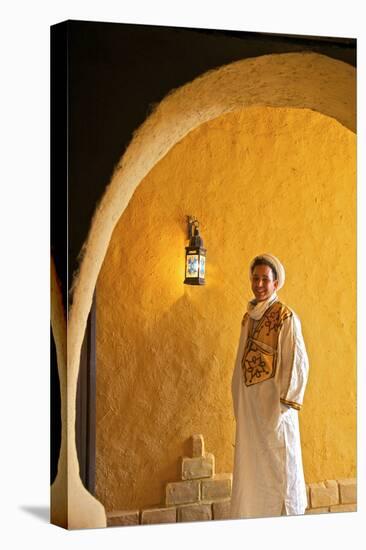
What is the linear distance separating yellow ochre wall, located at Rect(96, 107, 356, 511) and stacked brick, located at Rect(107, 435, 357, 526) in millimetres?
67

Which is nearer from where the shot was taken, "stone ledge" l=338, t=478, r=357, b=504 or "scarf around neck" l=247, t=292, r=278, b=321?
"scarf around neck" l=247, t=292, r=278, b=321

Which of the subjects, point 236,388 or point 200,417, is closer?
point 236,388

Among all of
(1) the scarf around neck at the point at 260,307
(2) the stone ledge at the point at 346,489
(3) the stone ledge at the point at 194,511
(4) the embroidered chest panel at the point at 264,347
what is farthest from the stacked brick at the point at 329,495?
(1) the scarf around neck at the point at 260,307

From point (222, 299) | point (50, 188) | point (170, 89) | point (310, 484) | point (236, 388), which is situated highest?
point (170, 89)

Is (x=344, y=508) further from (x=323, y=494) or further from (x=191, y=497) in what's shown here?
(x=191, y=497)

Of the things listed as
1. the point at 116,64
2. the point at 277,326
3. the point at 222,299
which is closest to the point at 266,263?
the point at 277,326

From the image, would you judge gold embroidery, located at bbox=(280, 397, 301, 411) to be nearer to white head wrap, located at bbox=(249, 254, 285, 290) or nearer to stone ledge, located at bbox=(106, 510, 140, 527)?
white head wrap, located at bbox=(249, 254, 285, 290)

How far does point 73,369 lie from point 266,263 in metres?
1.37

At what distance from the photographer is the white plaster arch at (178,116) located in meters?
6.42

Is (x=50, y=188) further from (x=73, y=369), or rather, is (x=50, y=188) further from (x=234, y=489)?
(x=234, y=489)

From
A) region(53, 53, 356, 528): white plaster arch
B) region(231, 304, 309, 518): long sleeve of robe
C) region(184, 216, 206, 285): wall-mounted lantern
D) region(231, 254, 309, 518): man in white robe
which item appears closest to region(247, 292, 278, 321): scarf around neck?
region(231, 254, 309, 518): man in white robe

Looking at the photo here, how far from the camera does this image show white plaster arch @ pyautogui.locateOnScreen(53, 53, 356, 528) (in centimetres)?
642

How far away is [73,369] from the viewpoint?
6.43 metres

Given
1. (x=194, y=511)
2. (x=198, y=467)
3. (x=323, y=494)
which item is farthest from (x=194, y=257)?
(x=323, y=494)
